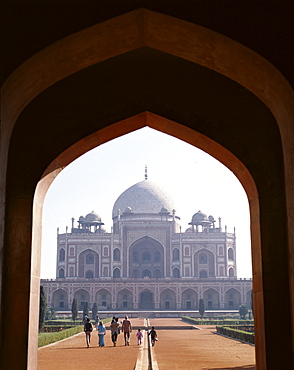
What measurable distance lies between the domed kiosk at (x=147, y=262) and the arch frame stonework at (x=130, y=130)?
33.1m

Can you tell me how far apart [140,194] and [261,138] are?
3997cm

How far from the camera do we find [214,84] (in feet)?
16.8

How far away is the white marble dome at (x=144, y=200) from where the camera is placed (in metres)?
44.2

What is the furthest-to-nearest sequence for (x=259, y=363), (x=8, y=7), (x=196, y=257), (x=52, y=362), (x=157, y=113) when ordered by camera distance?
(x=196, y=257)
(x=52, y=362)
(x=157, y=113)
(x=259, y=363)
(x=8, y=7)

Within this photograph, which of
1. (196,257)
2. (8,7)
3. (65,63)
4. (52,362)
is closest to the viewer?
(8,7)

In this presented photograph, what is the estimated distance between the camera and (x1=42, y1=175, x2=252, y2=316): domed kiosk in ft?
127

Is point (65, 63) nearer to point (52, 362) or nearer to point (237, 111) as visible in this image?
point (237, 111)

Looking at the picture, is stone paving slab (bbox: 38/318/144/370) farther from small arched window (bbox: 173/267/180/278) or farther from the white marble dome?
the white marble dome

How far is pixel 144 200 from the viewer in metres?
→ 44.5

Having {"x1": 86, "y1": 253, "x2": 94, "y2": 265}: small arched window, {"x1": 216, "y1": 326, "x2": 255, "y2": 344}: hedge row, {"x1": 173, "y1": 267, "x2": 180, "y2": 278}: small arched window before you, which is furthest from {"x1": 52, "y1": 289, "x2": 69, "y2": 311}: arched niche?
{"x1": 216, "y1": 326, "x2": 255, "y2": 344}: hedge row

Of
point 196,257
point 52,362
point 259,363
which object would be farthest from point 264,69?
point 196,257

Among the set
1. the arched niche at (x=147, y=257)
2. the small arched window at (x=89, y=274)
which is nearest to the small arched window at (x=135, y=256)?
the arched niche at (x=147, y=257)

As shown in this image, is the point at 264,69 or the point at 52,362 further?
the point at 52,362

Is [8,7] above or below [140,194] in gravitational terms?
below
